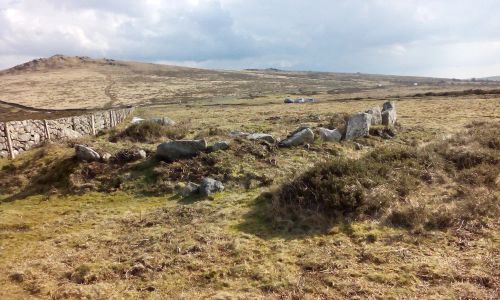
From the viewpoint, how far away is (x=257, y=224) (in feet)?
36.2

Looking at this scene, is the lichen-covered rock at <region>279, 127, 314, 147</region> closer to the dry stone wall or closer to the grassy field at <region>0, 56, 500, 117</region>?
the dry stone wall

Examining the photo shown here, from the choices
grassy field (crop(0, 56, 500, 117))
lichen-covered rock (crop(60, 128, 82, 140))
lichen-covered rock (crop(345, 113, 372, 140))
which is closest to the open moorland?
lichen-covered rock (crop(345, 113, 372, 140))

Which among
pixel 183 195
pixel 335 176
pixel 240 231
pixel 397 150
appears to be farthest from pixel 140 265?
pixel 397 150

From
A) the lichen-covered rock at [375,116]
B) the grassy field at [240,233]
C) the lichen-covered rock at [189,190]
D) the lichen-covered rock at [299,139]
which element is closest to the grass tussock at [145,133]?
the grassy field at [240,233]

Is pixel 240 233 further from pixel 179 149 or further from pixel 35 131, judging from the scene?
pixel 35 131

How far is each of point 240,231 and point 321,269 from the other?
2.75 metres

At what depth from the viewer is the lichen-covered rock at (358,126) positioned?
806 inches

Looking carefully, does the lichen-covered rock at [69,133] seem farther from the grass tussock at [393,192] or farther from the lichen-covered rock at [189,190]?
the grass tussock at [393,192]

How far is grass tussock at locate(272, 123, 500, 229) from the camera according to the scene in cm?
1062

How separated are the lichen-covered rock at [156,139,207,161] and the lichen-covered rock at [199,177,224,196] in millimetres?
2477

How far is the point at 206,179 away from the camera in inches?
537

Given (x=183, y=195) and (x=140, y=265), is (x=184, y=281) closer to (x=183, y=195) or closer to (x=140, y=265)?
(x=140, y=265)

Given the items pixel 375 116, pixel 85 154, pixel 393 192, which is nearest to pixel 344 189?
pixel 393 192

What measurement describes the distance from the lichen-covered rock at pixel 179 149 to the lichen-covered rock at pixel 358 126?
7.88 metres
